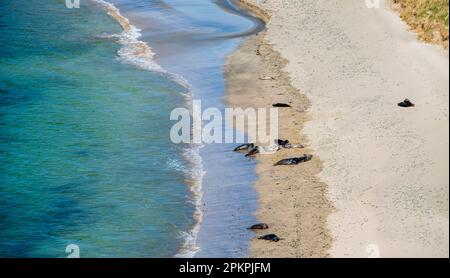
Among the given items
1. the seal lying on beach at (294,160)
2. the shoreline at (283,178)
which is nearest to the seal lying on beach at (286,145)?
the shoreline at (283,178)

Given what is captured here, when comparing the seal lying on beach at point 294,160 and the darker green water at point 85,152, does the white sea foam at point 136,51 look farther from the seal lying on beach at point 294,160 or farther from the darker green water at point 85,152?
the seal lying on beach at point 294,160

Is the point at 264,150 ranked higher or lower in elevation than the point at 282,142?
lower

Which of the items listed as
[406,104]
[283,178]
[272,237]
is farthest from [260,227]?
[406,104]

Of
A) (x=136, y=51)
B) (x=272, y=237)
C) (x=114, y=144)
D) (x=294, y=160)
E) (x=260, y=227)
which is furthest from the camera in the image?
(x=136, y=51)

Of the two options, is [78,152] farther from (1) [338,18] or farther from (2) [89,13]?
(2) [89,13]

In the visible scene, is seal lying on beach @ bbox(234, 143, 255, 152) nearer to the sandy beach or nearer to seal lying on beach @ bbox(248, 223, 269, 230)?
the sandy beach

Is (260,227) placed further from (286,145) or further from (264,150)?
(286,145)

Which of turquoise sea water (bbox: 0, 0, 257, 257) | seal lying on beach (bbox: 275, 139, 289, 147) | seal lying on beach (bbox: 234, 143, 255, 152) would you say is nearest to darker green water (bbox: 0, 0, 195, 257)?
turquoise sea water (bbox: 0, 0, 257, 257)
